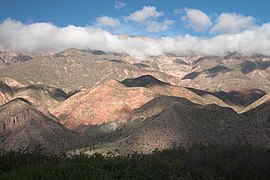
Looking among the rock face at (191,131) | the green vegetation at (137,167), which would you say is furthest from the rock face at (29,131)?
the green vegetation at (137,167)

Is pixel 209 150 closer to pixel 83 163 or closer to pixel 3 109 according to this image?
pixel 83 163

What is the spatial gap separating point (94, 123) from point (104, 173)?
165 m

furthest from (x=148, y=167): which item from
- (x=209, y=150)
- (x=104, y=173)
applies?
(x=209, y=150)

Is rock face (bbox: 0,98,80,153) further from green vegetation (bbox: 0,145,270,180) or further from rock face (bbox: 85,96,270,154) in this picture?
green vegetation (bbox: 0,145,270,180)

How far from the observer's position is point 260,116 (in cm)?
19550

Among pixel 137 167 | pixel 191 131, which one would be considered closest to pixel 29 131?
pixel 191 131

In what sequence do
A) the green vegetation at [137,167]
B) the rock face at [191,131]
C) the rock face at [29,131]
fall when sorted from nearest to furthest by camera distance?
the green vegetation at [137,167]
the rock face at [191,131]
the rock face at [29,131]

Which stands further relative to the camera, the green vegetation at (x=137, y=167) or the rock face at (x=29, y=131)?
the rock face at (x=29, y=131)

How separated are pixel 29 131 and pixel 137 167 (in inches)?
4130

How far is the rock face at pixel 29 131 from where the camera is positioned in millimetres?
119544

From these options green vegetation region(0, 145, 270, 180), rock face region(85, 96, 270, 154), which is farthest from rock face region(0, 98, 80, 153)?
green vegetation region(0, 145, 270, 180)

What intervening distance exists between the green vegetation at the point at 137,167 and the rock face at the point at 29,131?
3473 inches

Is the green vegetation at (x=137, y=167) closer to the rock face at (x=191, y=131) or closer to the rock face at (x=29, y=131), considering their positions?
the rock face at (x=191, y=131)

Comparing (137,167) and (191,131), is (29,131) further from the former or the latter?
(137,167)
